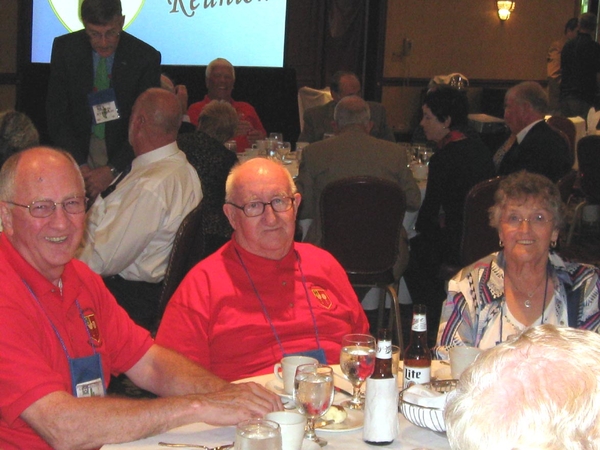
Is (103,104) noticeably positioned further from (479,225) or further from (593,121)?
(593,121)

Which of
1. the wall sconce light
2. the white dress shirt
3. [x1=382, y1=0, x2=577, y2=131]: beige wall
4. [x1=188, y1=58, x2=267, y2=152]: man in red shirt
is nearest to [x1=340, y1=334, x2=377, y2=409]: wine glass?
the white dress shirt

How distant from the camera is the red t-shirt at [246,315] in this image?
9.07 feet

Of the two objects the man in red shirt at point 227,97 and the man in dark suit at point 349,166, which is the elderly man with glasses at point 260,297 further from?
the man in red shirt at point 227,97

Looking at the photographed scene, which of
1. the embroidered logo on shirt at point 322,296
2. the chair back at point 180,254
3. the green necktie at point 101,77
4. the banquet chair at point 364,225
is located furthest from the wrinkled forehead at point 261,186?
the green necktie at point 101,77

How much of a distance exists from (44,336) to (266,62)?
8.34 metres

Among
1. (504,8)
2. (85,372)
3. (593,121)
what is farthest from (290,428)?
(504,8)

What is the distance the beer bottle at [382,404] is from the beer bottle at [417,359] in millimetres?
302

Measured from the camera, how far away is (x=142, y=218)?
149 inches

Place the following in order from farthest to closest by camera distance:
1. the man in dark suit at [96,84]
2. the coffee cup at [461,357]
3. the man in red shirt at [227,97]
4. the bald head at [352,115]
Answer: the man in red shirt at [227,97], the bald head at [352,115], the man in dark suit at [96,84], the coffee cup at [461,357]

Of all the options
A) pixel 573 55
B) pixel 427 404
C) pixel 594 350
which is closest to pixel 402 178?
pixel 427 404

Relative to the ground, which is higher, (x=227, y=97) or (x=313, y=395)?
(x=227, y=97)

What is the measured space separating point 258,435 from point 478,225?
3.07m

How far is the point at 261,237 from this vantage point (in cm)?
295

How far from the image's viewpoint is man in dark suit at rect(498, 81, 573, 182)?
5.22 meters
